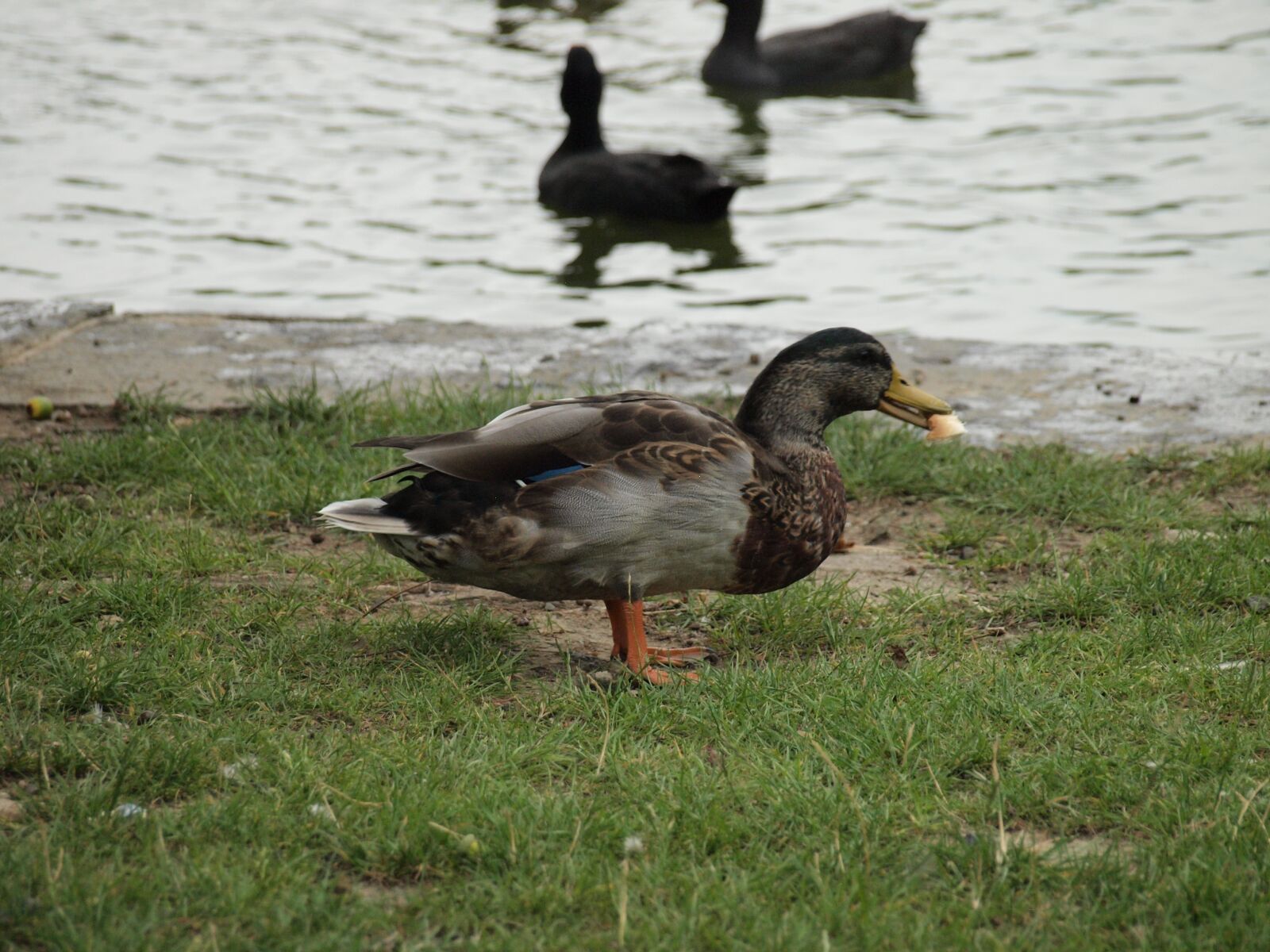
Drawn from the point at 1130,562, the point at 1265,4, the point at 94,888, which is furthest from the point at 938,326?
the point at 1265,4

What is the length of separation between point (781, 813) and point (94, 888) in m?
1.37

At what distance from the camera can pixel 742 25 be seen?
533 inches

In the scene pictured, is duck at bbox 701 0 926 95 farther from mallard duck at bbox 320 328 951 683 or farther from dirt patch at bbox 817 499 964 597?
mallard duck at bbox 320 328 951 683

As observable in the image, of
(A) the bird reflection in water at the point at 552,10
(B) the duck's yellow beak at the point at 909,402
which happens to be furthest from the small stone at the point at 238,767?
(A) the bird reflection in water at the point at 552,10

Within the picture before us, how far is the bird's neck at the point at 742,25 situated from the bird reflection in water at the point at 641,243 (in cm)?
413

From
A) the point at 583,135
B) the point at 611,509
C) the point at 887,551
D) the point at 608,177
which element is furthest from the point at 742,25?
the point at 611,509

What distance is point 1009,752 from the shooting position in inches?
131

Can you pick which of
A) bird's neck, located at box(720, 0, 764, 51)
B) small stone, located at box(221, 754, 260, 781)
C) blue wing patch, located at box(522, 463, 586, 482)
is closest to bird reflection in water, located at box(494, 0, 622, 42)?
A: bird's neck, located at box(720, 0, 764, 51)

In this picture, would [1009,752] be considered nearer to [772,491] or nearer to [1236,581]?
[772,491]

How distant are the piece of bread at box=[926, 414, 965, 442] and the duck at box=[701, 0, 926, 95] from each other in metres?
9.61

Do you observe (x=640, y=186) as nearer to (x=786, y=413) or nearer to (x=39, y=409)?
(x=39, y=409)

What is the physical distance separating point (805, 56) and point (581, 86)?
408 cm

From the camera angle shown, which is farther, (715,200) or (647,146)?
(647,146)

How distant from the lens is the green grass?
2699 millimetres
